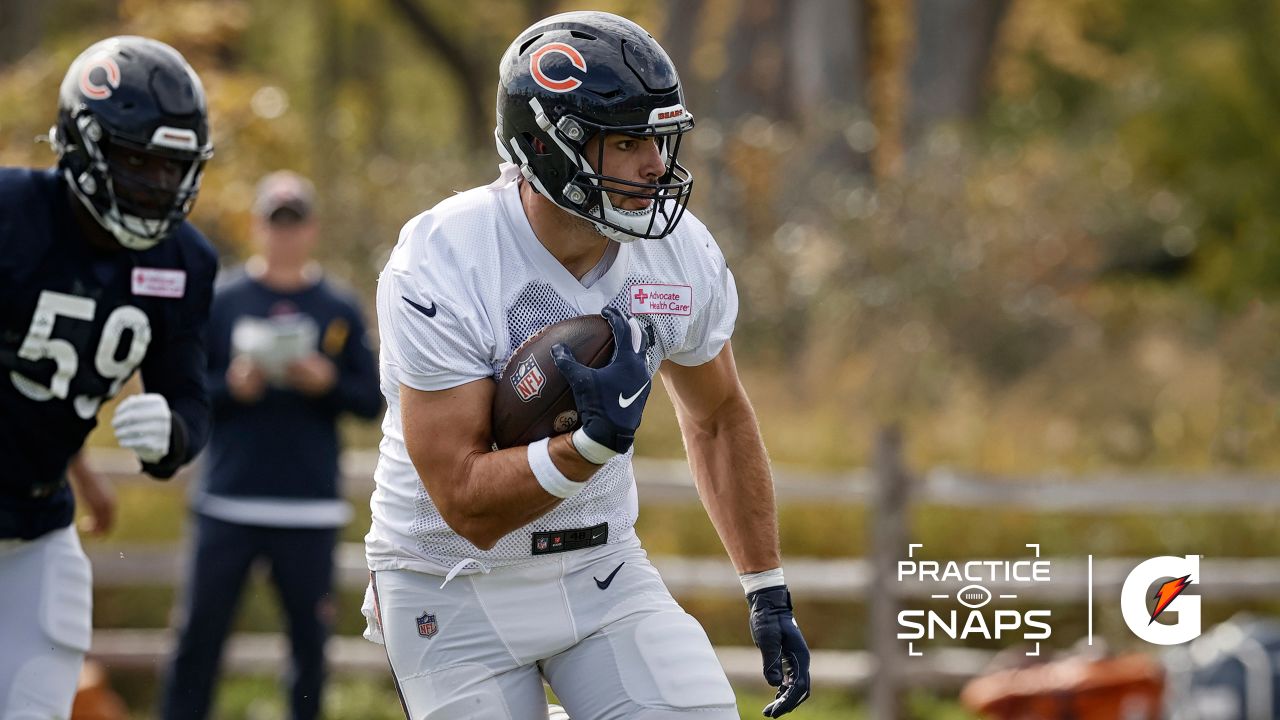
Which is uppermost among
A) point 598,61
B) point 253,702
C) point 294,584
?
point 598,61

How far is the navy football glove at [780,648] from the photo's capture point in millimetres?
3600

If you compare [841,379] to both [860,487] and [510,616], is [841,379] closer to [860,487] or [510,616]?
[860,487]

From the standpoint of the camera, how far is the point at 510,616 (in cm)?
337

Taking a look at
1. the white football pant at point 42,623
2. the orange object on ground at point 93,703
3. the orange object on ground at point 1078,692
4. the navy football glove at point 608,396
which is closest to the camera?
the navy football glove at point 608,396

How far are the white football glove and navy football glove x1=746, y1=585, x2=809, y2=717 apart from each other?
1637 millimetres

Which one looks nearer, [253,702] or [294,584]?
[294,584]

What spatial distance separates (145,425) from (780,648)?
1779 millimetres

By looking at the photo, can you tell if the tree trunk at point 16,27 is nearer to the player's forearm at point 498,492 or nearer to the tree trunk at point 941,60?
the tree trunk at point 941,60

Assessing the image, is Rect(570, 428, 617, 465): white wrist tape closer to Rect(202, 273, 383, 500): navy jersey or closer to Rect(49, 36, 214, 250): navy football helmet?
Rect(49, 36, 214, 250): navy football helmet

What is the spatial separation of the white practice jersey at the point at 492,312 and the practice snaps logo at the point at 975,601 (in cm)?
484

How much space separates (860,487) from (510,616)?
18.1ft

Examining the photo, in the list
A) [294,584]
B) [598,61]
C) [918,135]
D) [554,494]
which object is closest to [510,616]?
[554,494]

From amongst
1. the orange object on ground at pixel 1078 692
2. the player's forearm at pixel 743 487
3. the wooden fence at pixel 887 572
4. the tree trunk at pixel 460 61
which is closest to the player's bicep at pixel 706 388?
Answer: the player's forearm at pixel 743 487

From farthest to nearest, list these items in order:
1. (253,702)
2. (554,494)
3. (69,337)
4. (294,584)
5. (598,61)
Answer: (253,702) < (294,584) < (69,337) < (598,61) < (554,494)
